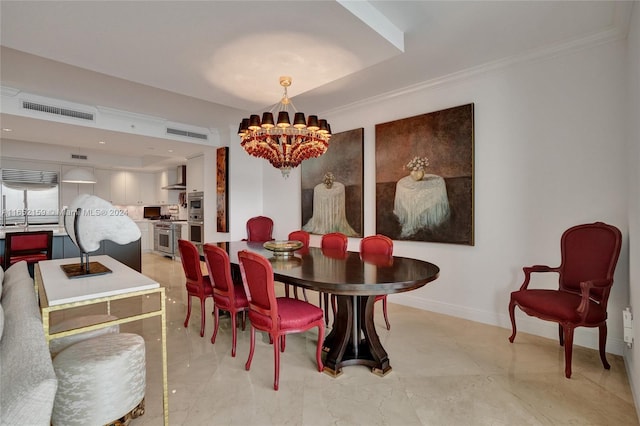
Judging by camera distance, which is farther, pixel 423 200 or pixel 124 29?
pixel 423 200

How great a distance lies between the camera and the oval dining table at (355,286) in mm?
1919

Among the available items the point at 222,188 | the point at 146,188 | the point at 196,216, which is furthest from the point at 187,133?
the point at 146,188

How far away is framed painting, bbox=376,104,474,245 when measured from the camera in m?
3.37

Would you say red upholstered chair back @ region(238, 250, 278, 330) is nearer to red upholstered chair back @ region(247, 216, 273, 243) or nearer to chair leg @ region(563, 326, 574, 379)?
chair leg @ region(563, 326, 574, 379)

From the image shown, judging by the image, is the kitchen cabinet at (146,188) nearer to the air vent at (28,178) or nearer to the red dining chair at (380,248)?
the air vent at (28,178)

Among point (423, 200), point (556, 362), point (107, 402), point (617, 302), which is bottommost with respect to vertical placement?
point (556, 362)

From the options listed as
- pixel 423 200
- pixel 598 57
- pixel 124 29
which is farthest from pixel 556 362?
pixel 124 29

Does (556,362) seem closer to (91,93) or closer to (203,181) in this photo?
(91,93)

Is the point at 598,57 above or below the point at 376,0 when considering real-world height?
below

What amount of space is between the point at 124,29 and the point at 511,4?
9.09 feet

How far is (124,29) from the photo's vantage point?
2.21 metres

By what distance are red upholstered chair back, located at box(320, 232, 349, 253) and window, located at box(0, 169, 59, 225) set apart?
6501 millimetres

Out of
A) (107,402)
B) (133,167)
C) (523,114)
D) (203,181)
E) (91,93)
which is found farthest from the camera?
(133,167)

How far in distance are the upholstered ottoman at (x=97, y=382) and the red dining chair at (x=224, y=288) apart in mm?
871
